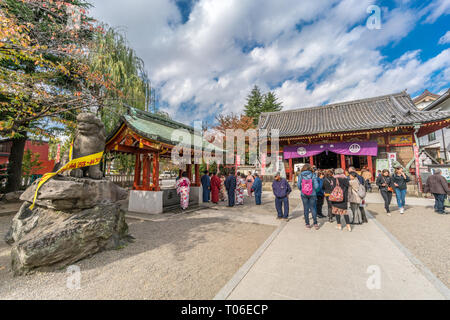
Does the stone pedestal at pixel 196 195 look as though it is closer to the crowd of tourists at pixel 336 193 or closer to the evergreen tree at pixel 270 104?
the crowd of tourists at pixel 336 193

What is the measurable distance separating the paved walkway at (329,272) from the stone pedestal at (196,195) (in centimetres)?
533

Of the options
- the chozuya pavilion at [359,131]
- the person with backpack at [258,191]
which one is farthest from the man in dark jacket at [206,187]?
the chozuya pavilion at [359,131]

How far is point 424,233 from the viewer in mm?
4613

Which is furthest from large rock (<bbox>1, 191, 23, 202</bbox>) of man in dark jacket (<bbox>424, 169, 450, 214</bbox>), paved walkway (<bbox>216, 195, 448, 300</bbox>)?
man in dark jacket (<bbox>424, 169, 450, 214</bbox>)

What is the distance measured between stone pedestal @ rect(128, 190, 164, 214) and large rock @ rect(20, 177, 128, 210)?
2.97m

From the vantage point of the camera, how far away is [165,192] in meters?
7.35

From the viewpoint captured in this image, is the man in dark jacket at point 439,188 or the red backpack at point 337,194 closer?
the red backpack at point 337,194

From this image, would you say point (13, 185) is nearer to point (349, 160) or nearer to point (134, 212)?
point (134, 212)

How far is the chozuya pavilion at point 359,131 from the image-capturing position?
11633 mm

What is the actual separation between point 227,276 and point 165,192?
5227 millimetres

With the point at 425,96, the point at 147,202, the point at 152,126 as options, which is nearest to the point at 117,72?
the point at 152,126

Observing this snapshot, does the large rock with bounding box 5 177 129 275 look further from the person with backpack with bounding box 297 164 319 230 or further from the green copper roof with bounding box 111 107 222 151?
the person with backpack with bounding box 297 164 319 230

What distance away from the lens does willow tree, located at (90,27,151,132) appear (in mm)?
9594

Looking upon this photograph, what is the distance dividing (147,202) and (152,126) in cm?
299
